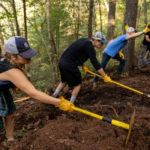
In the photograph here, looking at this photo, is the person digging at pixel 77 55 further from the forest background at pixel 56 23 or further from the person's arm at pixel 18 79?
the forest background at pixel 56 23

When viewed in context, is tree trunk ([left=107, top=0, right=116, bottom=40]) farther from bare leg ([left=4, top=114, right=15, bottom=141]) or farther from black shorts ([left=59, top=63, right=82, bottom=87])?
bare leg ([left=4, top=114, right=15, bottom=141])

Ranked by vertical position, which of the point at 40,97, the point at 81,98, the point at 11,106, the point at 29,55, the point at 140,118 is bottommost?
the point at 81,98

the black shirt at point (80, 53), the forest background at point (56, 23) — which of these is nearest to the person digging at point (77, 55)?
the black shirt at point (80, 53)

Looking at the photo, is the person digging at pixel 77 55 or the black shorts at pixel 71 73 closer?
the person digging at pixel 77 55

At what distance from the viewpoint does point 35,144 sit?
2096 millimetres

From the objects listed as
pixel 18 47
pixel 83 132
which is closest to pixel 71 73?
pixel 83 132

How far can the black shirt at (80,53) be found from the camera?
3332 millimetres

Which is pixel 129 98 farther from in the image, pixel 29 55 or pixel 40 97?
pixel 29 55

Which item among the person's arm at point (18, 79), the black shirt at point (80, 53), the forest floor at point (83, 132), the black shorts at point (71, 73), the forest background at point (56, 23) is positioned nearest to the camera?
the person's arm at point (18, 79)

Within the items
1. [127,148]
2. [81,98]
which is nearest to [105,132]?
[127,148]

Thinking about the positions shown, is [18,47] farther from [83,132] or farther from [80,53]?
[80,53]

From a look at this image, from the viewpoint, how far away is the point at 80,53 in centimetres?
346

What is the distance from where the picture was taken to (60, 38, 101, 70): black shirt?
10.9ft

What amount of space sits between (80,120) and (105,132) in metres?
0.74
